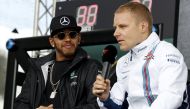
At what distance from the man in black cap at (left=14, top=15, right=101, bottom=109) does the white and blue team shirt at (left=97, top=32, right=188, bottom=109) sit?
650 mm

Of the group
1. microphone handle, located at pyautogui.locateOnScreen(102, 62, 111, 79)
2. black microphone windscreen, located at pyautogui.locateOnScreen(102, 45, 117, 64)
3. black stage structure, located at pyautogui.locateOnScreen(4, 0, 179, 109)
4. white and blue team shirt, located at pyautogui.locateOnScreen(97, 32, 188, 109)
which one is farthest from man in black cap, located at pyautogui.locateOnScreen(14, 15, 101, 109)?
microphone handle, located at pyautogui.locateOnScreen(102, 62, 111, 79)

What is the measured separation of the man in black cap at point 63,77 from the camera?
320cm

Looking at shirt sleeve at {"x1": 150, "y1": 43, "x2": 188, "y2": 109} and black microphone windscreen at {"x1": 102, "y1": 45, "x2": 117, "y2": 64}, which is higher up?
black microphone windscreen at {"x1": 102, "y1": 45, "x2": 117, "y2": 64}

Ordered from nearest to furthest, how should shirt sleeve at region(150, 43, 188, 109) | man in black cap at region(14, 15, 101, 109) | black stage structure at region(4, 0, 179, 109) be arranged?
shirt sleeve at region(150, 43, 188, 109) < man in black cap at region(14, 15, 101, 109) < black stage structure at region(4, 0, 179, 109)

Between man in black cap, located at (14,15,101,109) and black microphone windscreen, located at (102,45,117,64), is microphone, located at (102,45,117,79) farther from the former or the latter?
man in black cap, located at (14,15,101,109)

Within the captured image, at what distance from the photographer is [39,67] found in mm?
3371

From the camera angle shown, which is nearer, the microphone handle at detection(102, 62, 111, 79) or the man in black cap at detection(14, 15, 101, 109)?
the microphone handle at detection(102, 62, 111, 79)

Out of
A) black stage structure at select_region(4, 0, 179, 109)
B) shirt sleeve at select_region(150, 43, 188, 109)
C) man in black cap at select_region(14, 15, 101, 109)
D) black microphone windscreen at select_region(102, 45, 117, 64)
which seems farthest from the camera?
black stage structure at select_region(4, 0, 179, 109)

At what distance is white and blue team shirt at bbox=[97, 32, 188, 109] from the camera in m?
2.19

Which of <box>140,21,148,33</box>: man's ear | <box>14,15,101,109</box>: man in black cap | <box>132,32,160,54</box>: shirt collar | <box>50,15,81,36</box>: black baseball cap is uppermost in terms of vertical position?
<box>50,15,81,36</box>: black baseball cap

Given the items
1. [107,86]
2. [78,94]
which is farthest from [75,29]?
[107,86]

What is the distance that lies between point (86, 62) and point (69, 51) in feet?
0.45

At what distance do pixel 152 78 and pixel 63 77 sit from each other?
1069 millimetres

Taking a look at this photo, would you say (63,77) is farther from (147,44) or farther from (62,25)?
(147,44)
